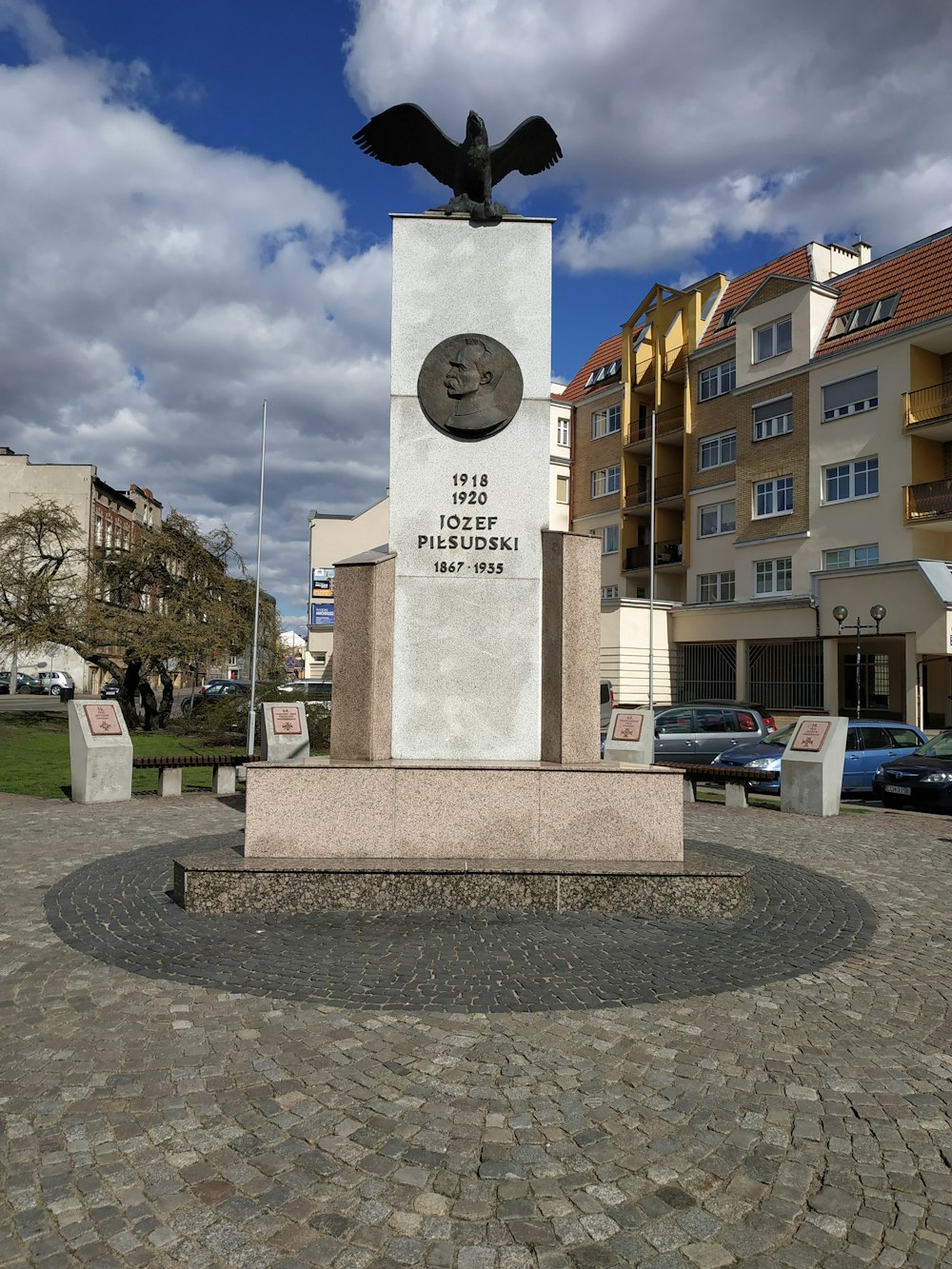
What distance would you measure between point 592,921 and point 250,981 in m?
2.47

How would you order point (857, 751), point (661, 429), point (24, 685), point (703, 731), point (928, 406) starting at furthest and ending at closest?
point (24, 685), point (661, 429), point (928, 406), point (703, 731), point (857, 751)

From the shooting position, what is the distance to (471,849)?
6.81m

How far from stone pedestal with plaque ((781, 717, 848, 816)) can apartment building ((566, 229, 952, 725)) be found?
12.9 m

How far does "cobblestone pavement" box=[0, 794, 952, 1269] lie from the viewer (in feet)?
9.05

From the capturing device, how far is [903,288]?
30.0 m

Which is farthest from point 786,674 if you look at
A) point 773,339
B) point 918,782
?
point 918,782

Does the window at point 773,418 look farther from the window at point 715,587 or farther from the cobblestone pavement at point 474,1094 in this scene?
the cobblestone pavement at point 474,1094

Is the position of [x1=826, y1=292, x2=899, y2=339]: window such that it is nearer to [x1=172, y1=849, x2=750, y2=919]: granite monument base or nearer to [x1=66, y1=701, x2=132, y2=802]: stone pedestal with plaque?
[x1=66, y1=701, x2=132, y2=802]: stone pedestal with plaque

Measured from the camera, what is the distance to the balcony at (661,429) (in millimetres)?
39125

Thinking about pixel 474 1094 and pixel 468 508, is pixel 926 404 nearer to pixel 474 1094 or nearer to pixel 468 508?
pixel 468 508

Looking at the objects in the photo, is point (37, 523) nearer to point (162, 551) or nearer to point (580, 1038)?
point (162, 551)

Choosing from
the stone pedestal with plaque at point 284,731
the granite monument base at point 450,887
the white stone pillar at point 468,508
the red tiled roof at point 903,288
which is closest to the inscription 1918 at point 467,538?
the white stone pillar at point 468,508

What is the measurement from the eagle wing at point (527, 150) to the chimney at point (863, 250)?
34832mm

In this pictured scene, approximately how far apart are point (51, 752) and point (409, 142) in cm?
1809
